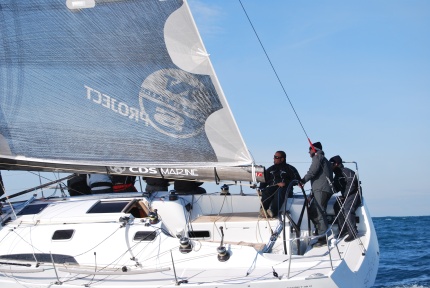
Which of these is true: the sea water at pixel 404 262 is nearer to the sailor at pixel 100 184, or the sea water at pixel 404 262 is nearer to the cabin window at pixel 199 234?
the cabin window at pixel 199 234

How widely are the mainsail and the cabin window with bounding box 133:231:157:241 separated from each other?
3.63ft

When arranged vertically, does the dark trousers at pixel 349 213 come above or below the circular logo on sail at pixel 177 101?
below

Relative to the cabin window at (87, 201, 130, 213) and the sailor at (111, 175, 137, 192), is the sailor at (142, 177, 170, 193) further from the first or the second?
the cabin window at (87, 201, 130, 213)

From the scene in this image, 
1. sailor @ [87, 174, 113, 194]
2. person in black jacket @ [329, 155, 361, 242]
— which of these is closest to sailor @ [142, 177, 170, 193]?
sailor @ [87, 174, 113, 194]

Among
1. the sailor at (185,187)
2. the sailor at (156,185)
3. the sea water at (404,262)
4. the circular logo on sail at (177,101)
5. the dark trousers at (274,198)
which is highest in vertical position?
Answer: the circular logo on sail at (177,101)

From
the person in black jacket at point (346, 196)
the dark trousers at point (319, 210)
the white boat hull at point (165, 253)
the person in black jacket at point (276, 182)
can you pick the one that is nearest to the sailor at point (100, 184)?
the white boat hull at point (165, 253)

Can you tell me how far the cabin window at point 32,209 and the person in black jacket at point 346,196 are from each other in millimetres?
4300

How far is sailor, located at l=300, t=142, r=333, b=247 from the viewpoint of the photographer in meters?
9.38

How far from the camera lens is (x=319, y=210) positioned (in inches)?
368

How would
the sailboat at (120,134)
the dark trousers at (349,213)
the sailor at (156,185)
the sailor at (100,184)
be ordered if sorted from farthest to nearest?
the sailor at (156,185), the sailor at (100,184), the dark trousers at (349,213), the sailboat at (120,134)

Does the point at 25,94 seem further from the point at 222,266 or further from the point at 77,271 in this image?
the point at 222,266

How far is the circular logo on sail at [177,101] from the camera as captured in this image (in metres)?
8.70

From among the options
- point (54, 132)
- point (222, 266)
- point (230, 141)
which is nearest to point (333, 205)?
point (230, 141)

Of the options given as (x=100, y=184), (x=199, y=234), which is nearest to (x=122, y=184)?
(x=100, y=184)
